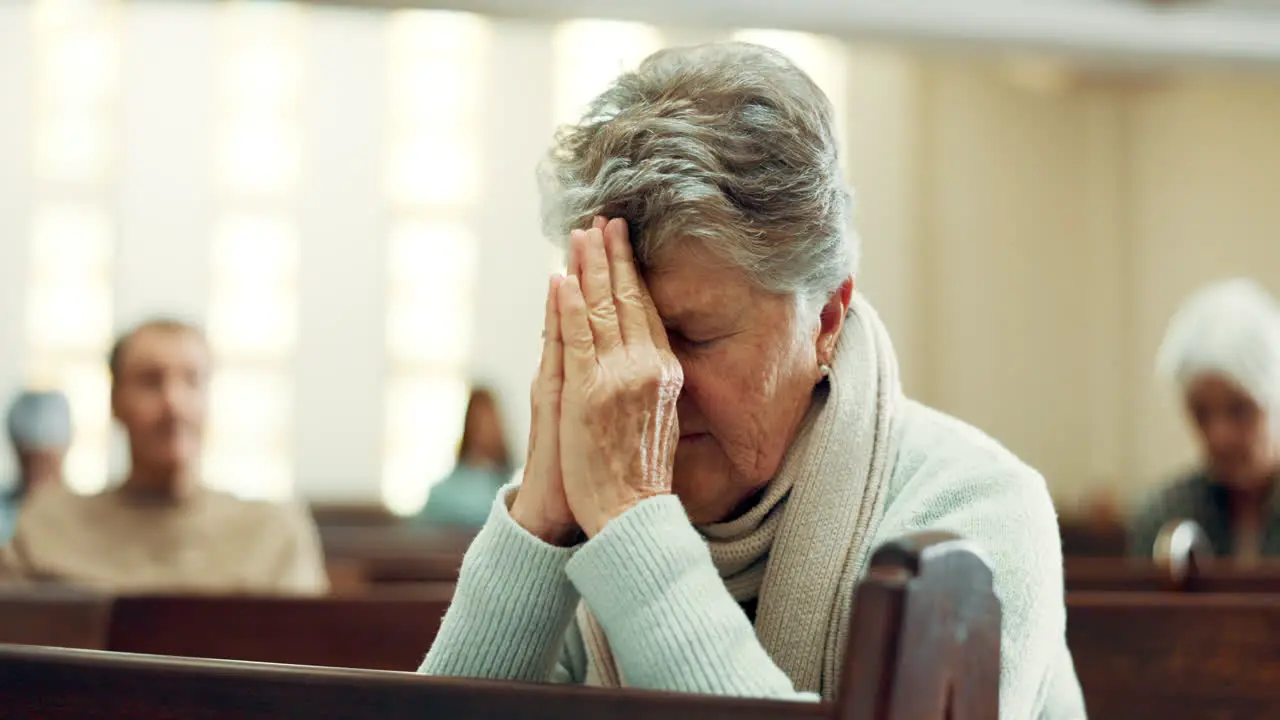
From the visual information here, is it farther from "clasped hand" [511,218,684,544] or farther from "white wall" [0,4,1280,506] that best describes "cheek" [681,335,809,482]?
"white wall" [0,4,1280,506]

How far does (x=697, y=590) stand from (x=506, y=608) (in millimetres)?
252

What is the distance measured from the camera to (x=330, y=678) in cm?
117

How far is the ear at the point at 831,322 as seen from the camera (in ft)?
5.67

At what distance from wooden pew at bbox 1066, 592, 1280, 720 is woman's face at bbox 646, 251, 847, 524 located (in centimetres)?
101

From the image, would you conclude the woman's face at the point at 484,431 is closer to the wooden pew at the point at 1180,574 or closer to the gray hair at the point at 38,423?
the gray hair at the point at 38,423

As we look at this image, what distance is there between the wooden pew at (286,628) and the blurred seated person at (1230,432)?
7.84 ft

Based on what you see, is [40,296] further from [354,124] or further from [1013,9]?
[1013,9]

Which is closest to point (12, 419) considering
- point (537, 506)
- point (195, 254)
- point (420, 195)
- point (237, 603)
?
point (195, 254)

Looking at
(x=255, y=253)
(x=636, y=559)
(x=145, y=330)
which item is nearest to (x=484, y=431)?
(x=145, y=330)

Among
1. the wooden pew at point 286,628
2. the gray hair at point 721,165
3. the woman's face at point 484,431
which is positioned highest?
the gray hair at point 721,165

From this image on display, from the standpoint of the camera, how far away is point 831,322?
174 cm

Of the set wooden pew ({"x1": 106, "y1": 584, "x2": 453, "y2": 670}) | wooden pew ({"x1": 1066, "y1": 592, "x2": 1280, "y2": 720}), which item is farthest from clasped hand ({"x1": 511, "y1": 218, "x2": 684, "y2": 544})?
wooden pew ({"x1": 106, "y1": 584, "x2": 453, "y2": 670})

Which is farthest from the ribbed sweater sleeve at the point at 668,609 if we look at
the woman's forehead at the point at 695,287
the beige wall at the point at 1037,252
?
the beige wall at the point at 1037,252

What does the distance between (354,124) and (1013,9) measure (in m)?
7.89
